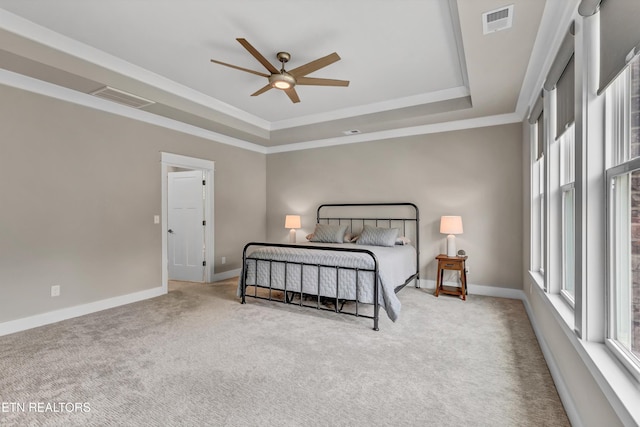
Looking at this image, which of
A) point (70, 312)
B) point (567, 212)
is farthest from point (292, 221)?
point (567, 212)

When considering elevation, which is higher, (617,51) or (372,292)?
(617,51)

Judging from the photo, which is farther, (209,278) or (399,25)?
(209,278)

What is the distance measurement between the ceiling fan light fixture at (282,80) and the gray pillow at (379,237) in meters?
2.64

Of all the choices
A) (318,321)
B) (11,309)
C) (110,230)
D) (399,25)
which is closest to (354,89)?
(399,25)

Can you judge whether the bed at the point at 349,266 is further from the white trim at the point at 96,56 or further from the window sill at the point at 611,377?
the white trim at the point at 96,56

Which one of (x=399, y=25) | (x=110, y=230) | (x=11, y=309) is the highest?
(x=399, y=25)

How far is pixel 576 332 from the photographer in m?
1.79

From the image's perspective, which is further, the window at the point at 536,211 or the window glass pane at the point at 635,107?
the window at the point at 536,211

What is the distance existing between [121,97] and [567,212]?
4.76 meters

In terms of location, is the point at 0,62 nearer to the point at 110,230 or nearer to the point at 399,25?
the point at 110,230

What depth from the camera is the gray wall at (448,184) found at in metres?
4.59

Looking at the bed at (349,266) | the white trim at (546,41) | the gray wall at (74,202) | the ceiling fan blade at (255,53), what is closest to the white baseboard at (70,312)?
the gray wall at (74,202)

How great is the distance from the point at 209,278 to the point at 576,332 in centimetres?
508

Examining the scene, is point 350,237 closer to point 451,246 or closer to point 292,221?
point 292,221
